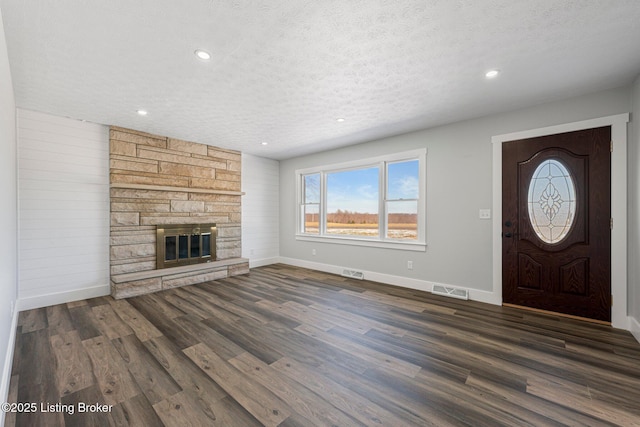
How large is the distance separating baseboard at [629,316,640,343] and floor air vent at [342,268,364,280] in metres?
3.23

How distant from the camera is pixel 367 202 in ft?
16.5

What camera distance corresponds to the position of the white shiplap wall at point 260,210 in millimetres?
5852

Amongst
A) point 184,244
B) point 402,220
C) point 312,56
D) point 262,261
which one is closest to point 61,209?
point 184,244

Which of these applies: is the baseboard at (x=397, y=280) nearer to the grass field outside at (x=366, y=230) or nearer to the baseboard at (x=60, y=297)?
the grass field outside at (x=366, y=230)

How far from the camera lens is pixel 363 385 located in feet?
6.23

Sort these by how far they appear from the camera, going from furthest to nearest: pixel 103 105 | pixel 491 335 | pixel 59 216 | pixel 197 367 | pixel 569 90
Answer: pixel 59 216 < pixel 103 105 < pixel 569 90 < pixel 491 335 < pixel 197 367

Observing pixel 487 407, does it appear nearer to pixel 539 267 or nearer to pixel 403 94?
pixel 539 267

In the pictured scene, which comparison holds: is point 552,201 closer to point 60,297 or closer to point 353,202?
point 353,202

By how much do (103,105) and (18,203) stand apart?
1649 mm

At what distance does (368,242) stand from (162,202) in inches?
144

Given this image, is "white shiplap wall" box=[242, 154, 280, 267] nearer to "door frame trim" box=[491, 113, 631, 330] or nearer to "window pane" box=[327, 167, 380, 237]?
"window pane" box=[327, 167, 380, 237]

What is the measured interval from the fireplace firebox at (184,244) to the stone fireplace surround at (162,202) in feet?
0.35

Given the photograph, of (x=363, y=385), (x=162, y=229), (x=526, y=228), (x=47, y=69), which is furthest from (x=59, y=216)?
(x=526, y=228)

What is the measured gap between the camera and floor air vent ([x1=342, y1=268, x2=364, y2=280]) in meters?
4.90
